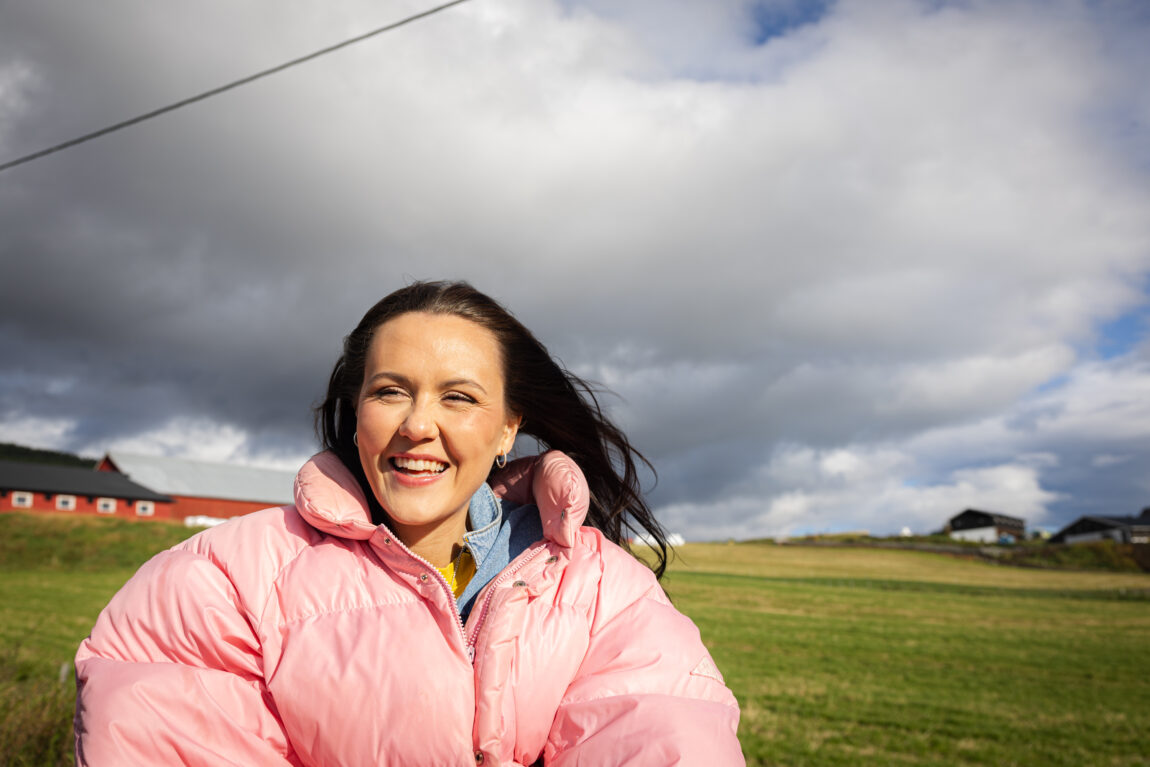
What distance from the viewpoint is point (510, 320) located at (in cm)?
270

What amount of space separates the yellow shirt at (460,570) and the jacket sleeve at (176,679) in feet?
2.28

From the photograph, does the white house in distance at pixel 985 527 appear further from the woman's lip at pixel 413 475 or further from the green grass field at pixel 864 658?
the woman's lip at pixel 413 475

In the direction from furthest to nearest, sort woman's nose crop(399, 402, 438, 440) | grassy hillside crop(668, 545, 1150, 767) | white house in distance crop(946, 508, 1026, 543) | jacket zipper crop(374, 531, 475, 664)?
white house in distance crop(946, 508, 1026, 543)
grassy hillside crop(668, 545, 1150, 767)
woman's nose crop(399, 402, 438, 440)
jacket zipper crop(374, 531, 475, 664)

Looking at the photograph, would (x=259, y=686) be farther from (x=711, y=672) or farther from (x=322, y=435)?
(x=711, y=672)

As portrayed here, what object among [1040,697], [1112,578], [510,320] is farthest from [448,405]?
[1112,578]

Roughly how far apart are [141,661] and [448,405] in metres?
1.04

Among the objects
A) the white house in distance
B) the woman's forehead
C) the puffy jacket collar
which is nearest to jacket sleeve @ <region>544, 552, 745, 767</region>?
the puffy jacket collar

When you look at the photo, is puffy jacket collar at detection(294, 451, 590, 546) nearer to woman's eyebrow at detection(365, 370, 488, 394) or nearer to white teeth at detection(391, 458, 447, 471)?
white teeth at detection(391, 458, 447, 471)

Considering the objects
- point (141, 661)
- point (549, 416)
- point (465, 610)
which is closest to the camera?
point (141, 661)

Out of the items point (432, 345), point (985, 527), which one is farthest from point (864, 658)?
point (985, 527)

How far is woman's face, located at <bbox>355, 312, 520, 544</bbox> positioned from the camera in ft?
7.55

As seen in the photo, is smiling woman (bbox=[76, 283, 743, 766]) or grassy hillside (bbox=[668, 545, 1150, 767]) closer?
smiling woman (bbox=[76, 283, 743, 766])

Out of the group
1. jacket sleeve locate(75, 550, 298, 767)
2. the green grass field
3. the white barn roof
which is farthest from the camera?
the white barn roof

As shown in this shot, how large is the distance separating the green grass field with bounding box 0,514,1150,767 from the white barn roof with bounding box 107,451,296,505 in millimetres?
24330
